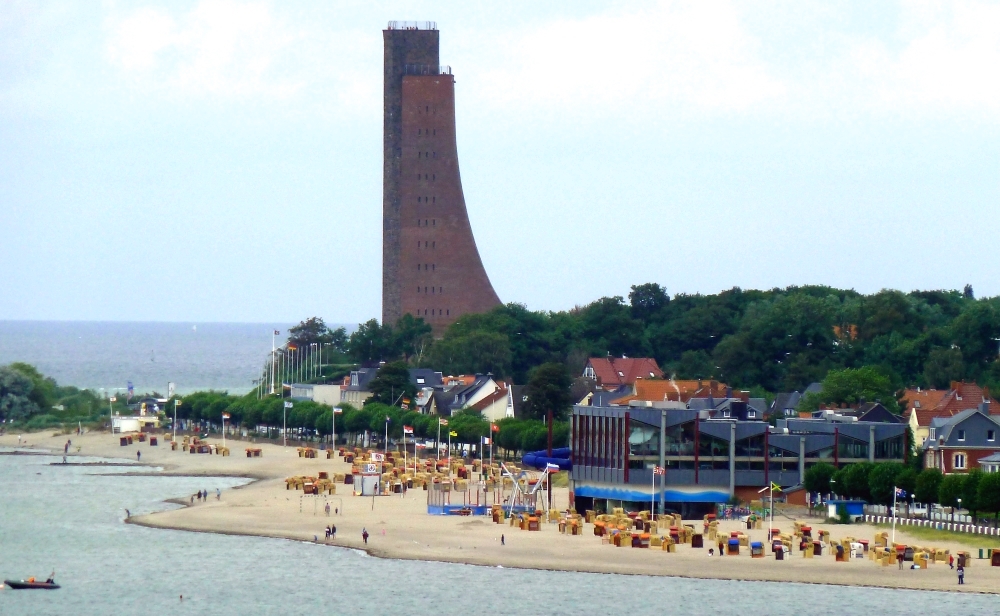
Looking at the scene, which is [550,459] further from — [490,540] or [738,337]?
[738,337]

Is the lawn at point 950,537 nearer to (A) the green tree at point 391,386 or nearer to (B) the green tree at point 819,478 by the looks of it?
(B) the green tree at point 819,478

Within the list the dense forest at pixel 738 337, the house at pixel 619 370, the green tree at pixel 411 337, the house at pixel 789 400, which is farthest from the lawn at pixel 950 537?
the green tree at pixel 411 337

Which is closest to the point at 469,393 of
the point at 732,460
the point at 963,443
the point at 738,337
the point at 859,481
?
the point at 738,337

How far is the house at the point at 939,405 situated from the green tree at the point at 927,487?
49.9ft

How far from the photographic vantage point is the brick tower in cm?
13012

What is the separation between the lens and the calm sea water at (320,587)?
49.7 meters

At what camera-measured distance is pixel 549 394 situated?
9212cm

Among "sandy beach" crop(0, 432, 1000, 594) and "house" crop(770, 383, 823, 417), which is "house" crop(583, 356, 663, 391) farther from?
"sandy beach" crop(0, 432, 1000, 594)

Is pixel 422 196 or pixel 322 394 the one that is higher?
pixel 422 196

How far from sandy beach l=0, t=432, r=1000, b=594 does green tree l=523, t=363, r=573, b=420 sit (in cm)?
1471

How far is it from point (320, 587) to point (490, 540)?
337 inches

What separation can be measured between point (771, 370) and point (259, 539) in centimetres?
5049

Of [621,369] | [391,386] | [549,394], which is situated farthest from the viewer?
[621,369]

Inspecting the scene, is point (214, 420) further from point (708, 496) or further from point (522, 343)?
point (708, 496)
